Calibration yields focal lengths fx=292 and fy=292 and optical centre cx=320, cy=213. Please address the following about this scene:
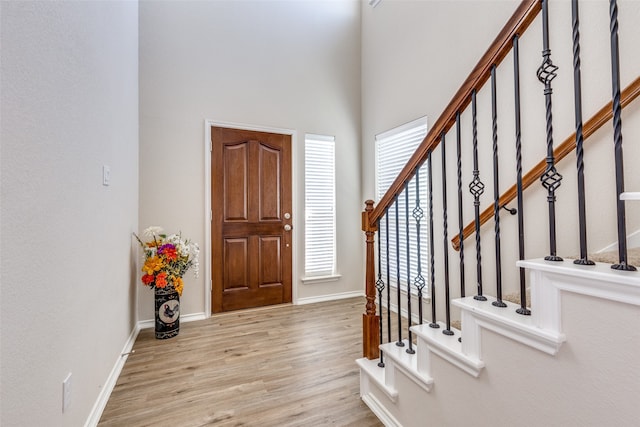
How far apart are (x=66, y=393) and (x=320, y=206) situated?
116 inches

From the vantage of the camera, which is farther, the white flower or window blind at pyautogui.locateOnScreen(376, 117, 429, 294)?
window blind at pyautogui.locateOnScreen(376, 117, 429, 294)

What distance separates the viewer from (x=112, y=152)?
2.04 meters

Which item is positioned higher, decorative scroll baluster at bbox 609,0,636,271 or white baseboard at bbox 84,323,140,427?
decorative scroll baluster at bbox 609,0,636,271

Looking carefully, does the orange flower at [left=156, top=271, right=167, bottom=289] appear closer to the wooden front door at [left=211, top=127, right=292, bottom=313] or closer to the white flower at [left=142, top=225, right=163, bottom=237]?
the white flower at [left=142, top=225, right=163, bottom=237]

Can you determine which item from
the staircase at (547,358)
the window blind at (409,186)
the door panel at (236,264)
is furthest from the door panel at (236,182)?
the staircase at (547,358)

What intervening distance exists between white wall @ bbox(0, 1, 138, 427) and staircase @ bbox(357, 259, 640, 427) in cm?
154

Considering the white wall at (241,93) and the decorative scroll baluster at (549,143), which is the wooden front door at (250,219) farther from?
the decorative scroll baluster at (549,143)

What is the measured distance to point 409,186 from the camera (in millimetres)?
3238

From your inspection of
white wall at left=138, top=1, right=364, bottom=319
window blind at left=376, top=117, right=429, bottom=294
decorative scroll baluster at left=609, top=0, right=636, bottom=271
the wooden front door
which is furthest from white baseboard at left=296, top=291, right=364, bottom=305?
decorative scroll baluster at left=609, top=0, right=636, bottom=271

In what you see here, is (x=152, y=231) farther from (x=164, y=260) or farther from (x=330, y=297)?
(x=330, y=297)

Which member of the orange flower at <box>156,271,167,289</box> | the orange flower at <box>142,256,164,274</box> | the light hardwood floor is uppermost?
the orange flower at <box>142,256,164,274</box>

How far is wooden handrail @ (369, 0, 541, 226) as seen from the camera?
1.01 meters

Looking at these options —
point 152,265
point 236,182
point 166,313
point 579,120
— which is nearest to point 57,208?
point 152,265

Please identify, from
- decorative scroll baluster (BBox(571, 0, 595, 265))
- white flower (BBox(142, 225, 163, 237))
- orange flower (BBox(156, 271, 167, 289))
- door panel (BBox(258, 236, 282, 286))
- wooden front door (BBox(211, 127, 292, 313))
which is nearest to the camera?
decorative scroll baluster (BBox(571, 0, 595, 265))
